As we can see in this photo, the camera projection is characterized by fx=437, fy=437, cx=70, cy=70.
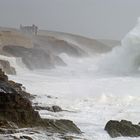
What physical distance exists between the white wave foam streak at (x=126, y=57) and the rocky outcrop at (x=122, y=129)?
19885 mm

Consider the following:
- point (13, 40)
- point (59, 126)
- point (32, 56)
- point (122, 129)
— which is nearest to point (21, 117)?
point (59, 126)

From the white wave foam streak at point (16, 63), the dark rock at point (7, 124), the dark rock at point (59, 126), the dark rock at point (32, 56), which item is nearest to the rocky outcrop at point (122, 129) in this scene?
the dark rock at point (59, 126)

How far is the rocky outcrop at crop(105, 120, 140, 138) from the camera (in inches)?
396

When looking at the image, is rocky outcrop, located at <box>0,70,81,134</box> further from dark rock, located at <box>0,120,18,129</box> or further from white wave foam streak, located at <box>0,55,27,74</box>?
white wave foam streak, located at <box>0,55,27,74</box>

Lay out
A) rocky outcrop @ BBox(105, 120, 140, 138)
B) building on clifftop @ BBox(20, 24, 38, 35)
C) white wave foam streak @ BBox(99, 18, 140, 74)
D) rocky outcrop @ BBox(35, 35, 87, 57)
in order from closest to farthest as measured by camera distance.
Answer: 1. rocky outcrop @ BBox(105, 120, 140, 138)
2. white wave foam streak @ BBox(99, 18, 140, 74)
3. rocky outcrop @ BBox(35, 35, 87, 57)
4. building on clifftop @ BBox(20, 24, 38, 35)

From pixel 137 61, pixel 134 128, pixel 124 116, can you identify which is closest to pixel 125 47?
pixel 137 61

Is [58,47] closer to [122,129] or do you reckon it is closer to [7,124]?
[122,129]

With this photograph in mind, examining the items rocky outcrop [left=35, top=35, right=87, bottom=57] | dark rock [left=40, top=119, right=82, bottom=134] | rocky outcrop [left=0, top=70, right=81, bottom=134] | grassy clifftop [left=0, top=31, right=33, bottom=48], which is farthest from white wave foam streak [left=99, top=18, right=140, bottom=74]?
rocky outcrop [left=0, top=70, right=81, bottom=134]

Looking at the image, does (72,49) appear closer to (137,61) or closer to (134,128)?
(137,61)

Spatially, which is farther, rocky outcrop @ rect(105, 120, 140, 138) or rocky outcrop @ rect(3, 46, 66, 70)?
rocky outcrop @ rect(3, 46, 66, 70)

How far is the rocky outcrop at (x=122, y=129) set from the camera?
396 inches

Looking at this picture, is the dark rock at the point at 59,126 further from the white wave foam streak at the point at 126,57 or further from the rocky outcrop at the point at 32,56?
the white wave foam streak at the point at 126,57

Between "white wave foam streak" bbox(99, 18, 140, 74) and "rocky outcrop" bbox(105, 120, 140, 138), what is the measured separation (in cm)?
1989

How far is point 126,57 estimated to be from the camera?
32.8 meters
